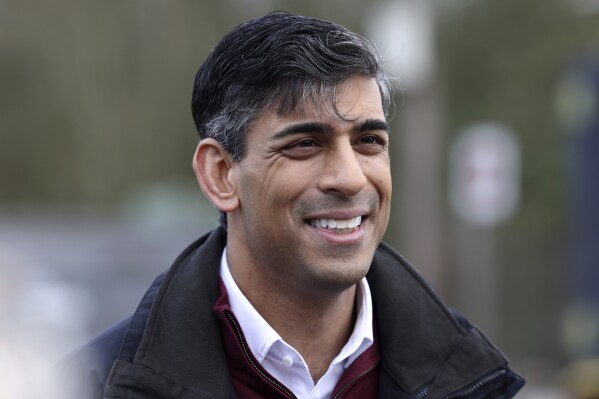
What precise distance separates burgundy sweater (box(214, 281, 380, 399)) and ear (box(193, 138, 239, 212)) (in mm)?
258

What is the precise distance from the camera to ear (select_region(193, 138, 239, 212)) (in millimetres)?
3406

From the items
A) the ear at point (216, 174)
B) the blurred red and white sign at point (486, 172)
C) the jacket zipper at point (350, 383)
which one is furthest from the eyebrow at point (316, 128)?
the blurred red and white sign at point (486, 172)

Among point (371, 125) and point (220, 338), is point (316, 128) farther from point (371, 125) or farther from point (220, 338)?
point (220, 338)

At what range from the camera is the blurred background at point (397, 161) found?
8852 millimetres

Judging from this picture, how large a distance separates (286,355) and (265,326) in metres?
0.09

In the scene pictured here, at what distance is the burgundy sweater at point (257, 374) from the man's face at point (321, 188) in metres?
0.19

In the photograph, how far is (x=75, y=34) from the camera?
2680 centimetres

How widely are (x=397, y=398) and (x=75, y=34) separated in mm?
24340

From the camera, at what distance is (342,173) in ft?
10.4

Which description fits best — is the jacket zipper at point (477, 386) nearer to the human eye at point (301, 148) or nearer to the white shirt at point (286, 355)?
the white shirt at point (286, 355)

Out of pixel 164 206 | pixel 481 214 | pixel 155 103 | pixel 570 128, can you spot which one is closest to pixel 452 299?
pixel 481 214

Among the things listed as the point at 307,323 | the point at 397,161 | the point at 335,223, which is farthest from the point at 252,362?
the point at 397,161

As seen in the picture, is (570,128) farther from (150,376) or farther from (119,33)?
(119,33)

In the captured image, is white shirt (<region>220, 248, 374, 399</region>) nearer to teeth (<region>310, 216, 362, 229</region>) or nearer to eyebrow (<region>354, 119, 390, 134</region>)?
teeth (<region>310, 216, 362, 229</region>)
